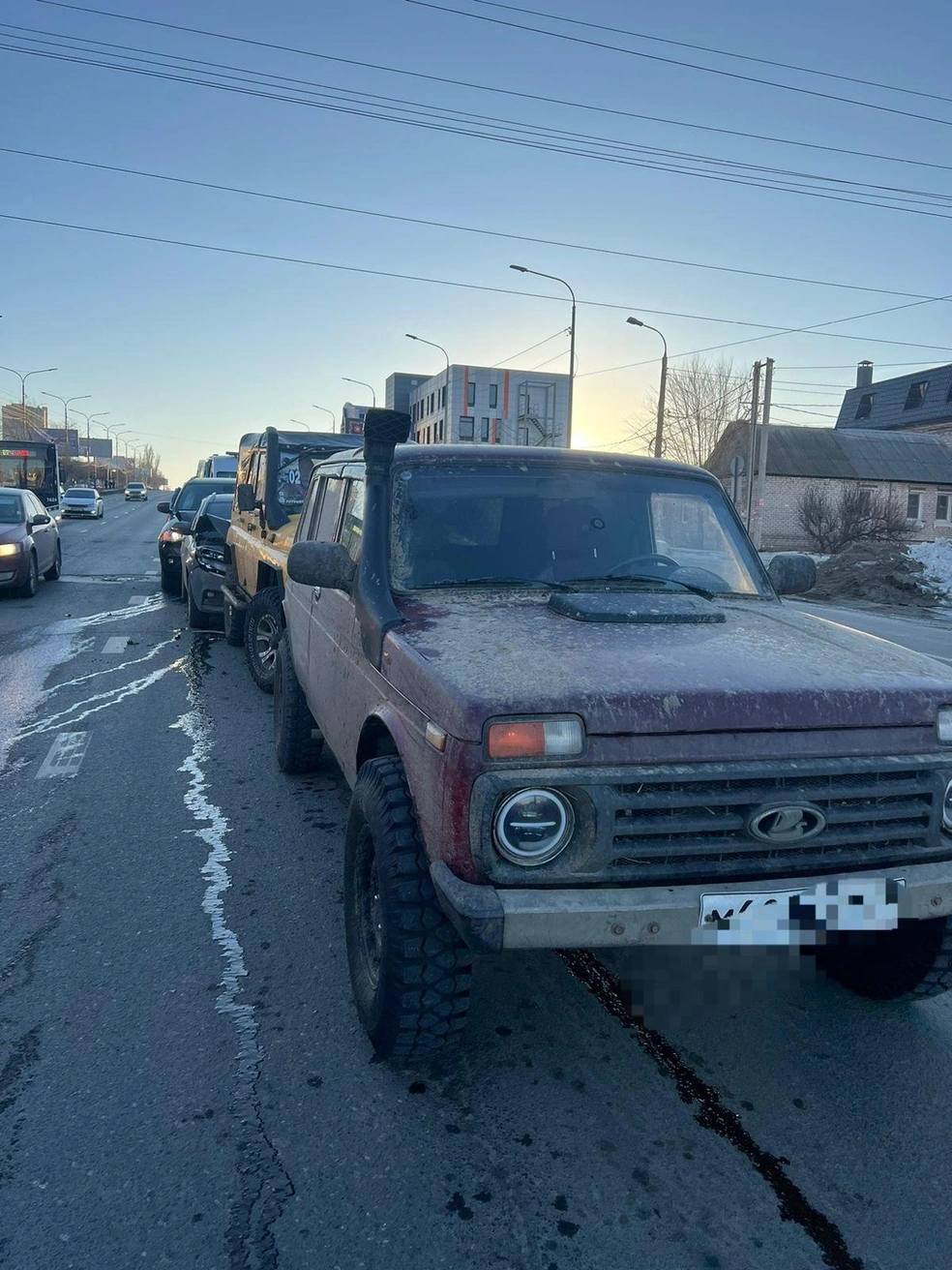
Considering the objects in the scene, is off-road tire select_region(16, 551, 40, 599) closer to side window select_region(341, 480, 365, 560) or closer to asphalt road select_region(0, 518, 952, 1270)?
asphalt road select_region(0, 518, 952, 1270)

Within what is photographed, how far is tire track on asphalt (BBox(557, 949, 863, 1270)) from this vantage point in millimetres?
2262

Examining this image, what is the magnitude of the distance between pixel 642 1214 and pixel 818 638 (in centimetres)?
188

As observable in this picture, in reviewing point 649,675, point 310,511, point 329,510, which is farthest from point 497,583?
point 310,511

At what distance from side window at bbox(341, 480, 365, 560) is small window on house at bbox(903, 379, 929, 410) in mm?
66289

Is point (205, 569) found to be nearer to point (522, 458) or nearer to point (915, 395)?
point (522, 458)

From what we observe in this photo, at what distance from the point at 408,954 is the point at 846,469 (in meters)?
51.5

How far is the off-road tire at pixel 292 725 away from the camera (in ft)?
18.2

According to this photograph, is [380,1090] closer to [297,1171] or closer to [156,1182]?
[297,1171]

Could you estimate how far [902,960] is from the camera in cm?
311

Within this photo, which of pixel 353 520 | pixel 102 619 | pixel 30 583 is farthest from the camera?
pixel 30 583

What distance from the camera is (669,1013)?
2.94m

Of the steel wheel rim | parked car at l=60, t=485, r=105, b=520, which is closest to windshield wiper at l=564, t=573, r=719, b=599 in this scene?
the steel wheel rim

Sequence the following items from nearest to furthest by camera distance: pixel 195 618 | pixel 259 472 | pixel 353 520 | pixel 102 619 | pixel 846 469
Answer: pixel 353 520 < pixel 259 472 < pixel 195 618 < pixel 102 619 < pixel 846 469

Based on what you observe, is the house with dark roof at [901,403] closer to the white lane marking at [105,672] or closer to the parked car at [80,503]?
the parked car at [80,503]
